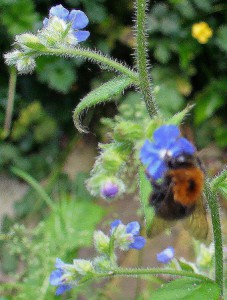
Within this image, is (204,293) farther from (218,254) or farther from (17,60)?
(17,60)

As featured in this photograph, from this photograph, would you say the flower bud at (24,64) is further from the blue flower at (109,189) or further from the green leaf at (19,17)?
the green leaf at (19,17)

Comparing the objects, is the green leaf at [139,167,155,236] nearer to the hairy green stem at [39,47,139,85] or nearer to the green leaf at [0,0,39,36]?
the hairy green stem at [39,47,139,85]

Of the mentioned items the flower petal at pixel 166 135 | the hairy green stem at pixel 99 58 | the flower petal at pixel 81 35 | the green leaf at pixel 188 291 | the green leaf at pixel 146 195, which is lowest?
the green leaf at pixel 188 291

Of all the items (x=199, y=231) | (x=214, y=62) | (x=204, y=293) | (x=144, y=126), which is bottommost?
(x=204, y=293)

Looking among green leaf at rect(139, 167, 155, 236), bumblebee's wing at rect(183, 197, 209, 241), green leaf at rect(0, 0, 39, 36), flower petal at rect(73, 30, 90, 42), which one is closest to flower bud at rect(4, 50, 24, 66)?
flower petal at rect(73, 30, 90, 42)

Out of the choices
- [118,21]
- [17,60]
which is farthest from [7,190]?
[17,60]

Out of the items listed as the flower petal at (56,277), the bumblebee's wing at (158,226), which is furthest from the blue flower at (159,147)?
the flower petal at (56,277)

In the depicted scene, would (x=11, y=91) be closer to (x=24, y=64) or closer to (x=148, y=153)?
(x=24, y=64)
